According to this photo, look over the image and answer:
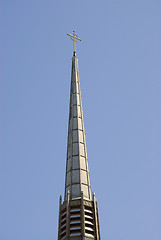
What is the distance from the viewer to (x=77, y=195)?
1624 inches

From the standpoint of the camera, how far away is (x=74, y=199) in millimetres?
40844

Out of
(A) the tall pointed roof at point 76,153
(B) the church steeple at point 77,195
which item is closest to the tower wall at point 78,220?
(B) the church steeple at point 77,195

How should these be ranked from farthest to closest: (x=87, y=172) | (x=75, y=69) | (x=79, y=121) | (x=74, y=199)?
(x=75, y=69)
(x=79, y=121)
(x=87, y=172)
(x=74, y=199)

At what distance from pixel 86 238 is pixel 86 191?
5.57m

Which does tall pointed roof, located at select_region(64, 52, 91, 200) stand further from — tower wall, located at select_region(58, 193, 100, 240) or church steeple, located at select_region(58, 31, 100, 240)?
tower wall, located at select_region(58, 193, 100, 240)

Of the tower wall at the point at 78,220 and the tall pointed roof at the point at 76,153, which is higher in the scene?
the tall pointed roof at the point at 76,153

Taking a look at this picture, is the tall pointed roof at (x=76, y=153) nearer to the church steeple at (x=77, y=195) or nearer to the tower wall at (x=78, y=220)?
the church steeple at (x=77, y=195)

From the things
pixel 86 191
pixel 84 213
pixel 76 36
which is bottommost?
pixel 84 213

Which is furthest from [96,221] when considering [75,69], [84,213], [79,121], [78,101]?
[75,69]

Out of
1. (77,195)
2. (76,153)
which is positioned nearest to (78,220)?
(77,195)

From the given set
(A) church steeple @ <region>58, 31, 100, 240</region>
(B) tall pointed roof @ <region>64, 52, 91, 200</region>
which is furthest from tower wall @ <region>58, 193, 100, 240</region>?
(B) tall pointed roof @ <region>64, 52, 91, 200</region>

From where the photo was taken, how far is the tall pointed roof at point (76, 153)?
42000 millimetres

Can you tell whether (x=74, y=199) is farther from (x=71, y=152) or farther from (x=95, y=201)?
(x=71, y=152)

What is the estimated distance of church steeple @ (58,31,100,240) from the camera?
3869 cm
